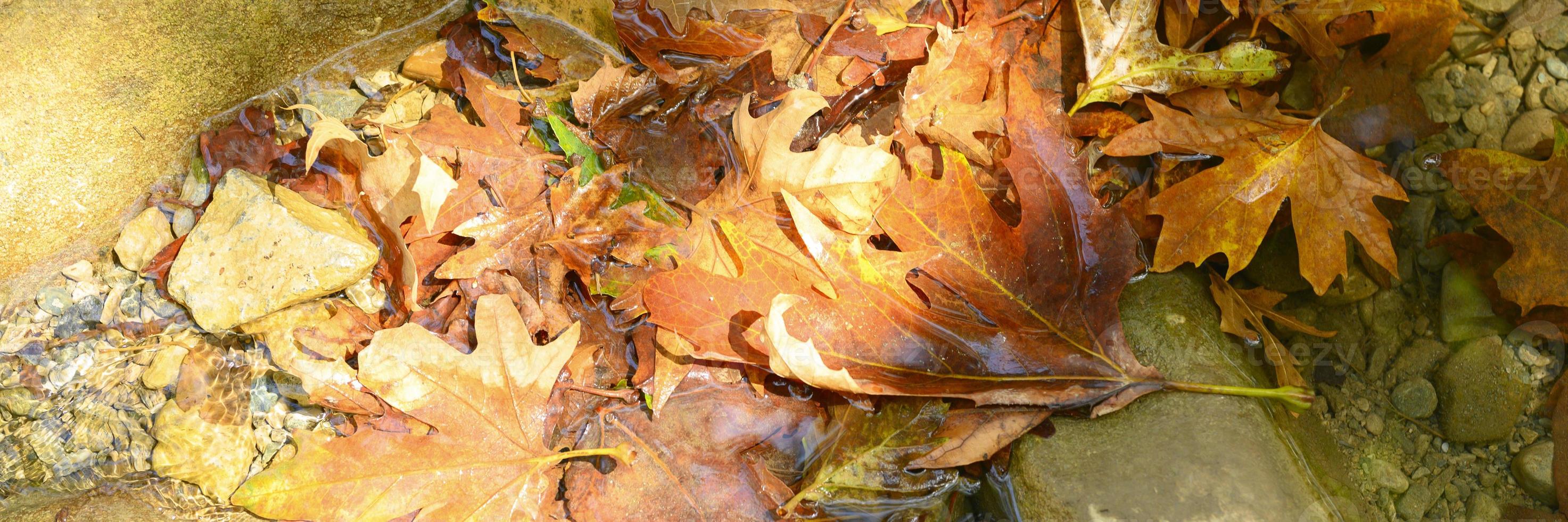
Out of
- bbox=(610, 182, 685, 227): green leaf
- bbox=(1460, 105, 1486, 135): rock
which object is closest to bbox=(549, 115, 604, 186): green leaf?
bbox=(610, 182, 685, 227): green leaf

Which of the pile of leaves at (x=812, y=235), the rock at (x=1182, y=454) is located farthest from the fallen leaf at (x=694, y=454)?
the rock at (x=1182, y=454)

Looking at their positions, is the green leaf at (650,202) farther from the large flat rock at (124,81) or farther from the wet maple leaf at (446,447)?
the large flat rock at (124,81)

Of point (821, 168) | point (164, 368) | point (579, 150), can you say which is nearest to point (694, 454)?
point (821, 168)

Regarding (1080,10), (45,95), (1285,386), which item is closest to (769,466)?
(1285,386)

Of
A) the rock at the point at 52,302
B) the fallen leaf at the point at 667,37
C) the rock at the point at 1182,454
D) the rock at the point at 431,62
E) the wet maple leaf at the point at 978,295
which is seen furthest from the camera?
the rock at the point at 431,62

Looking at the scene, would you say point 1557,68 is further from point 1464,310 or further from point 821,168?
point 821,168

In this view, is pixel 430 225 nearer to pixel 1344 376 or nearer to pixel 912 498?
pixel 912 498
